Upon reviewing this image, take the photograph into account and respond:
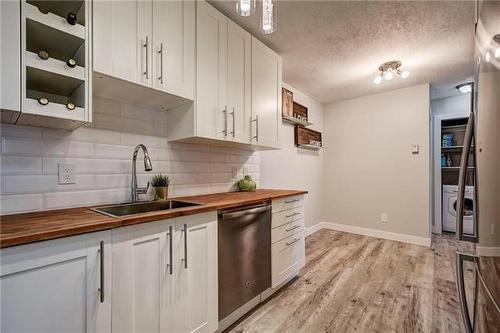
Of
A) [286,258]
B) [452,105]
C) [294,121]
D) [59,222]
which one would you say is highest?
[452,105]

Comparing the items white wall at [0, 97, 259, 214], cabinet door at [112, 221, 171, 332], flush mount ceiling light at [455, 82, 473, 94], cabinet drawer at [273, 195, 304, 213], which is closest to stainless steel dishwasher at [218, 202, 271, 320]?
cabinet drawer at [273, 195, 304, 213]

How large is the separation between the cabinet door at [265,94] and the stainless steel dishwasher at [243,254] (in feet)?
2.44

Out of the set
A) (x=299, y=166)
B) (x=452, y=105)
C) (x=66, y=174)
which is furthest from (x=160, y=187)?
(x=452, y=105)

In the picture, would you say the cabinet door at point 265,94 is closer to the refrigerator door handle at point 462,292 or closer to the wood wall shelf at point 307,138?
the wood wall shelf at point 307,138

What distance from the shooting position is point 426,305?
6.32 feet

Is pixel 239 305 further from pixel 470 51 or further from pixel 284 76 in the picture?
pixel 470 51

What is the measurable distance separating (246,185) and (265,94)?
37.3 inches

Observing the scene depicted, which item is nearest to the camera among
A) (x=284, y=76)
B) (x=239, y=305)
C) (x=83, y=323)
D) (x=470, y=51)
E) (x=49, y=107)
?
(x=83, y=323)

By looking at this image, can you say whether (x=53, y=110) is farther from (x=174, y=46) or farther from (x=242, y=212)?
(x=242, y=212)

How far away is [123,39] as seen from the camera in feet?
4.39

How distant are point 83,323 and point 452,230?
5196 millimetres

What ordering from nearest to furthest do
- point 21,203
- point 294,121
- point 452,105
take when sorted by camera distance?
point 21,203 → point 294,121 → point 452,105

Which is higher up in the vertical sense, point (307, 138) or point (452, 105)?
point (452, 105)

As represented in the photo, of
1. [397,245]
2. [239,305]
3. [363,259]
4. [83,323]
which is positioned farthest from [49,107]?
[397,245]
